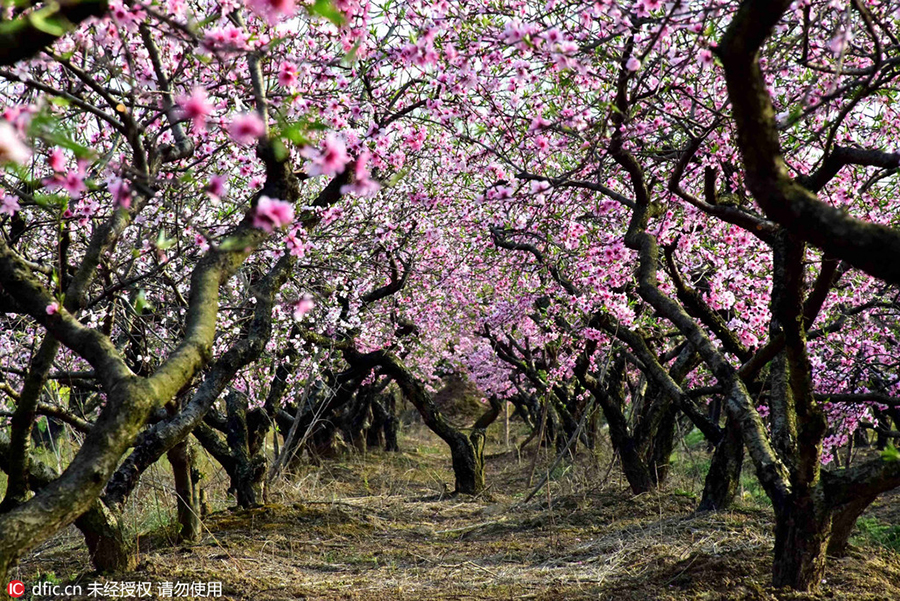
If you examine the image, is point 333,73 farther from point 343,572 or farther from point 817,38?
point 343,572

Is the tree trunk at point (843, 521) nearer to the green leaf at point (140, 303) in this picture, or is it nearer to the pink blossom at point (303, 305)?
the pink blossom at point (303, 305)

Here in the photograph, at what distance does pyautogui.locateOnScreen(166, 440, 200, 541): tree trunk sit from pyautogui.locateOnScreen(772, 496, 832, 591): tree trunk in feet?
15.3

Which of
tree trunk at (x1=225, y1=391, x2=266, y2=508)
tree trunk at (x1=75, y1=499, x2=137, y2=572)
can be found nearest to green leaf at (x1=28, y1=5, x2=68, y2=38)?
tree trunk at (x1=75, y1=499, x2=137, y2=572)

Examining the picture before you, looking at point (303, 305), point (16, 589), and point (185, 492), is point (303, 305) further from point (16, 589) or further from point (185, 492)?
point (185, 492)

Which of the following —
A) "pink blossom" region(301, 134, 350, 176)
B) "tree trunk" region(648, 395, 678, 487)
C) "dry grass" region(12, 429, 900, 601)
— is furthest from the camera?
"tree trunk" region(648, 395, 678, 487)

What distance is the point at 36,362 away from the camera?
12.8 ft

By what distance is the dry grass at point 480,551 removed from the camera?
16.7 ft

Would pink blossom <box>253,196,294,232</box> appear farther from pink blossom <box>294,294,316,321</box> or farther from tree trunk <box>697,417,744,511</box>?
tree trunk <box>697,417,744,511</box>

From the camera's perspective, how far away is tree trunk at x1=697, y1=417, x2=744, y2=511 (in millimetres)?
7594

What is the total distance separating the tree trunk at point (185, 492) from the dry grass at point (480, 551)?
0.55 ft

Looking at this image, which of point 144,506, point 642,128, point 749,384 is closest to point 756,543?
point 749,384

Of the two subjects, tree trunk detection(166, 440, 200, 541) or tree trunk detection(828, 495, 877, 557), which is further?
tree trunk detection(166, 440, 200, 541)

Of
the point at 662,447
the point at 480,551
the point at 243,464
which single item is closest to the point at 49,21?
the point at 480,551

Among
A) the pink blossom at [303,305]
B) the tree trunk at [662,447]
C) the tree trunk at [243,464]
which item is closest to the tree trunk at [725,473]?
the tree trunk at [662,447]
